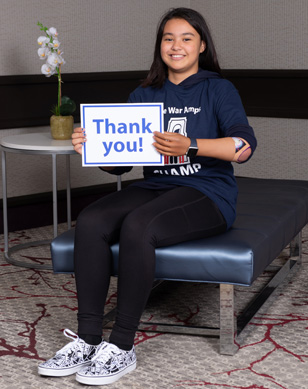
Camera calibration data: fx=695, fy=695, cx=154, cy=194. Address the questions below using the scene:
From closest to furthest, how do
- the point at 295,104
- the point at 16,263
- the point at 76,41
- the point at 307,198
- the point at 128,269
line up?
1. the point at 128,269
2. the point at 307,198
3. the point at 16,263
4. the point at 76,41
5. the point at 295,104

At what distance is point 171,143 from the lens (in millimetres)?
2441

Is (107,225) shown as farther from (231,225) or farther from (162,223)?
(231,225)

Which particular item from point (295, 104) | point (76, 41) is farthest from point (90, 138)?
point (295, 104)

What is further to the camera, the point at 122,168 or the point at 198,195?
the point at 122,168

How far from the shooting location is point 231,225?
2760mm

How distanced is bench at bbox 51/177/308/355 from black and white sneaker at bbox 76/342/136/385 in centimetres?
32

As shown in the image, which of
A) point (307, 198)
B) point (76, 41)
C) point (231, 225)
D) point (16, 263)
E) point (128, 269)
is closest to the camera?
point (128, 269)

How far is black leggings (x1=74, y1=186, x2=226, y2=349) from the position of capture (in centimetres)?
236

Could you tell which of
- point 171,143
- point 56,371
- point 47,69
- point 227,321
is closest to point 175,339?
point 227,321

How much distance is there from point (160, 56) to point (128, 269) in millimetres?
960

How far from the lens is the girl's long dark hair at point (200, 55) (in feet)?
8.97

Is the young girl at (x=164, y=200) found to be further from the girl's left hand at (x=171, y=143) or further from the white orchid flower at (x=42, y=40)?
the white orchid flower at (x=42, y=40)

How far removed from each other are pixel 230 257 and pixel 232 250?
0.10ft

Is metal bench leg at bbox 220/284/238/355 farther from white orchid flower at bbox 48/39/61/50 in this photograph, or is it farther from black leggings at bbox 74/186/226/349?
white orchid flower at bbox 48/39/61/50
